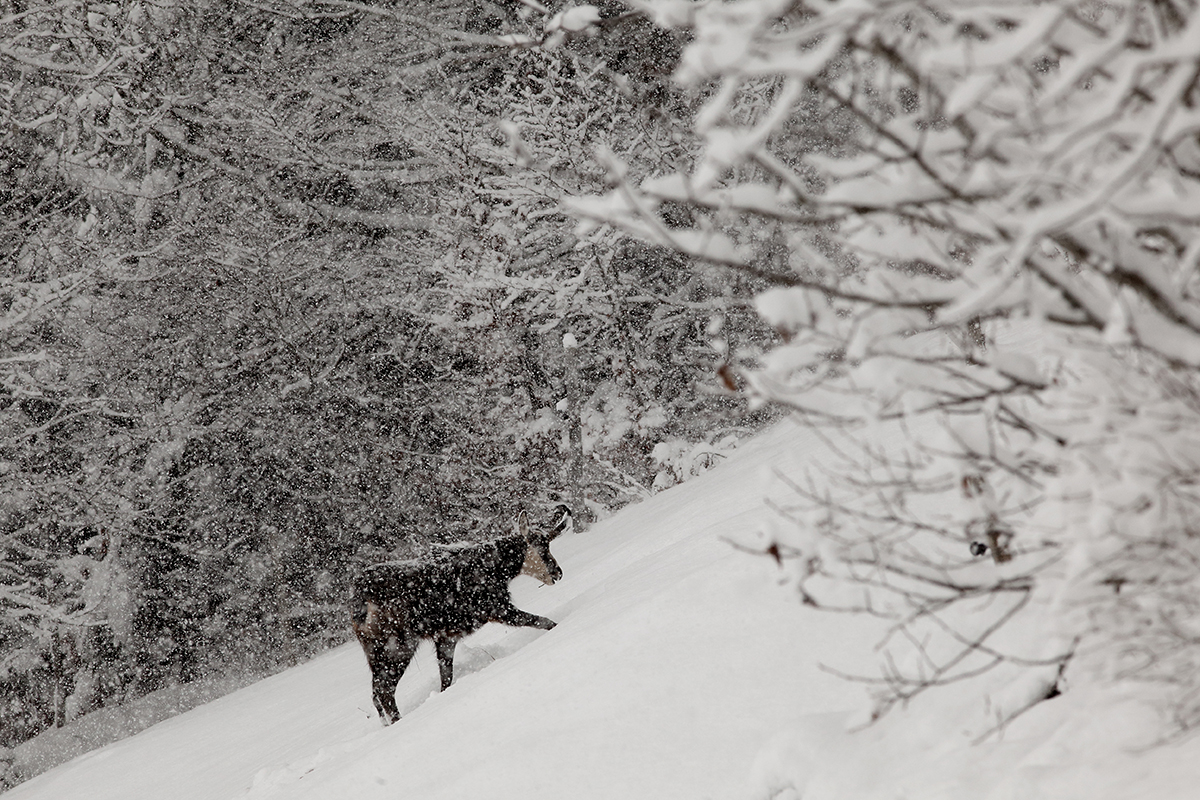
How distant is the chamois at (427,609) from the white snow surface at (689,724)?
278 millimetres

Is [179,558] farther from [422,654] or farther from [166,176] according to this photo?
[422,654]

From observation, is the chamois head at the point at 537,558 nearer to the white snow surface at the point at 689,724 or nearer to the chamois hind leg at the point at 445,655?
the white snow surface at the point at 689,724

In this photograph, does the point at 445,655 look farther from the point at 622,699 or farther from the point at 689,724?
the point at 689,724

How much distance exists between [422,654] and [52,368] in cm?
729

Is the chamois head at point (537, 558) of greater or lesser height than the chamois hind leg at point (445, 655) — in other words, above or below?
above

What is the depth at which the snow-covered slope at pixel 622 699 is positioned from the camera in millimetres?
4051

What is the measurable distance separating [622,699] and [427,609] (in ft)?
9.15

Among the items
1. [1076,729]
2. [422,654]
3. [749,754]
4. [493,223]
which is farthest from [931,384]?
[493,223]

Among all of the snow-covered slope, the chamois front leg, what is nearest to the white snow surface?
the snow-covered slope

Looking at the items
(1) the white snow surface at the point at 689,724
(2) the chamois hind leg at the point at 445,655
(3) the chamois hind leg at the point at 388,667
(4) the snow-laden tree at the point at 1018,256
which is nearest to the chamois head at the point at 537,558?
(1) the white snow surface at the point at 689,724

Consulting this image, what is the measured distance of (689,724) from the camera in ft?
13.7

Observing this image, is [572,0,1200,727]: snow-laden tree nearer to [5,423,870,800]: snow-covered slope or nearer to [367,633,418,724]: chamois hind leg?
[5,423,870,800]: snow-covered slope

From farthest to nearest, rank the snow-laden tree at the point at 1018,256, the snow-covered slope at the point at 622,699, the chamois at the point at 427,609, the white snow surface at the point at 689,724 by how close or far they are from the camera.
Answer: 1. the chamois at the point at 427,609
2. the snow-covered slope at the point at 622,699
3. the white snow surface at the point at 689,724
4. the snow-laden tree at the point at 1018,256

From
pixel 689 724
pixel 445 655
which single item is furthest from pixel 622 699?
pixel 445 655
